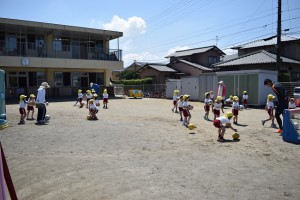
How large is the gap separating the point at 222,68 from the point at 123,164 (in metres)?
26.1

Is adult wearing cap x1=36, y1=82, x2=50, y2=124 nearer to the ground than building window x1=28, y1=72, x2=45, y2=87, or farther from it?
nearer to the ground

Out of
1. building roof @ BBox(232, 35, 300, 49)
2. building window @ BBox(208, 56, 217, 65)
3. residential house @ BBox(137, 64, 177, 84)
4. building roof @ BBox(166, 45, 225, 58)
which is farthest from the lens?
building window @ BBox(208, 56, 217, 65)

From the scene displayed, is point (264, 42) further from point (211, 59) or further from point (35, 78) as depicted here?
point (35, 78)

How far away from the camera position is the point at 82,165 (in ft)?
18.7

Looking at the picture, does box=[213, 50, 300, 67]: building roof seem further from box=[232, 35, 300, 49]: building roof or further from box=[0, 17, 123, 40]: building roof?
box=[0, 17, 123, 40]: building roof

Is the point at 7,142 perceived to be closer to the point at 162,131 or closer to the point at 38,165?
the point at 38,165

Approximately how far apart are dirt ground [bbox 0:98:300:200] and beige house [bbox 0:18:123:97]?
1749 cm

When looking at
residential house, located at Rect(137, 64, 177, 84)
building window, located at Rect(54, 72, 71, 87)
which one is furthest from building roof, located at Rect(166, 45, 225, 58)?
building window, located at Rect(54, 72, 71, 87)

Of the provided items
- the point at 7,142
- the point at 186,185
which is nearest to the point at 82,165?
the point at 186,185

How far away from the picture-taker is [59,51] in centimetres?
2803

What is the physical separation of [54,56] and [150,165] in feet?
78.7

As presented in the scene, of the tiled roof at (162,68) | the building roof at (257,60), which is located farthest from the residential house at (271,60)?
the tiled roof at (162,68)

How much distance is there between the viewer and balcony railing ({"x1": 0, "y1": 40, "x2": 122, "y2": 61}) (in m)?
25.1

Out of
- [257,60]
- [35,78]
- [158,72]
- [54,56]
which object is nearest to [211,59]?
[158,72]
